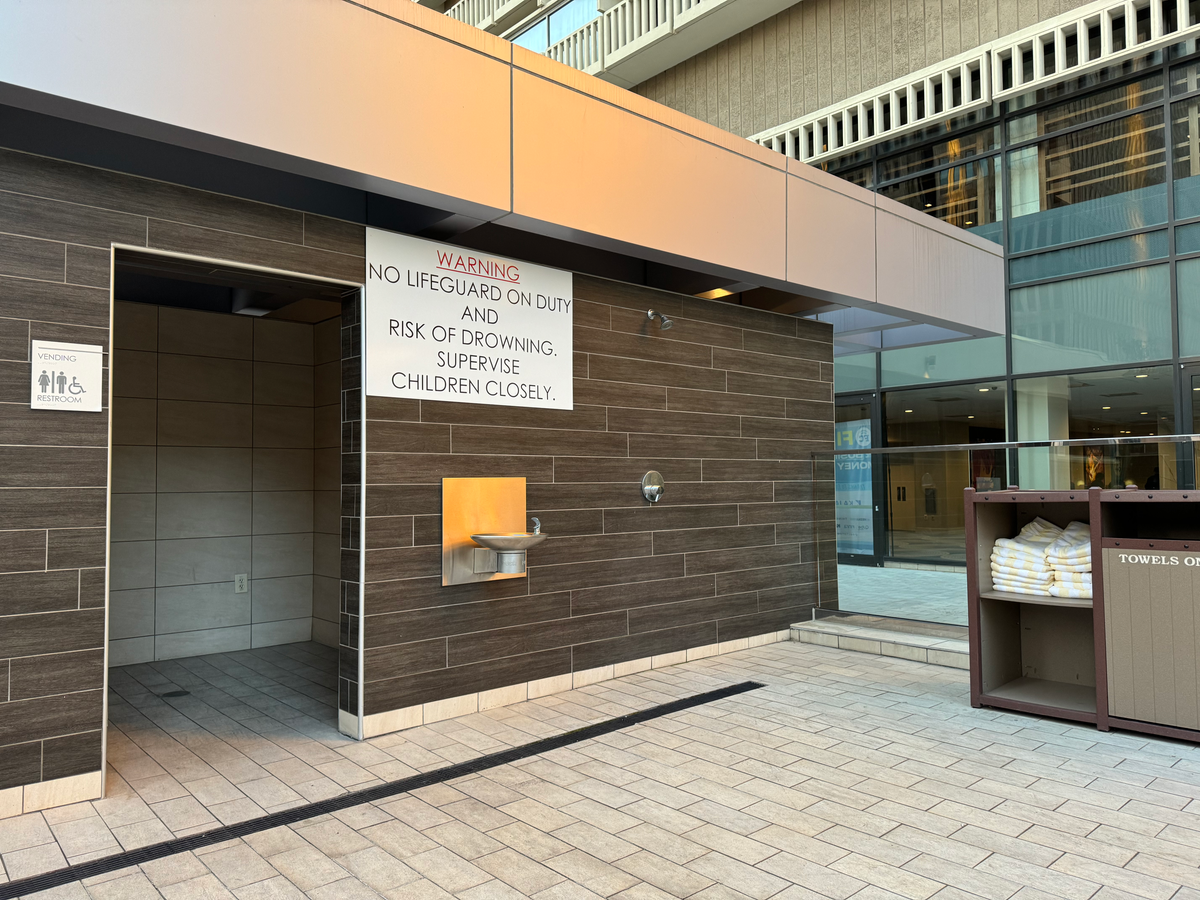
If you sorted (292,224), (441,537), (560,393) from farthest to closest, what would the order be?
1. (560,393)
2. (441,537)
3. (292,224)

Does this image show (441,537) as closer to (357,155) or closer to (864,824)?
(357,155)

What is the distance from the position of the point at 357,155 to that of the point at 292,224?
20.7 inches

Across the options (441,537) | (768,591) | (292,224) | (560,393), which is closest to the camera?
(292,224)

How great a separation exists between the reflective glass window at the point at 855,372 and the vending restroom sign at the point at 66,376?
8378 mm

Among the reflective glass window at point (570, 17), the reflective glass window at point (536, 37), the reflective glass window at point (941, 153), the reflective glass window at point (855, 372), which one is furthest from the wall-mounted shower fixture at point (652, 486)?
the reflective glass window at point (536, 37)

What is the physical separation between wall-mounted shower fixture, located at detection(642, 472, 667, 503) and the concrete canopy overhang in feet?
4.40

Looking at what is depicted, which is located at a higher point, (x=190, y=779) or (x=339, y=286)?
(x=339, y=286)

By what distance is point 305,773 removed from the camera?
3402mm

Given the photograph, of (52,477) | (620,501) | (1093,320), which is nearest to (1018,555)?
(620,501)

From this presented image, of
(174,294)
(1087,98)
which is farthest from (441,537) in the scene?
(1087,98)

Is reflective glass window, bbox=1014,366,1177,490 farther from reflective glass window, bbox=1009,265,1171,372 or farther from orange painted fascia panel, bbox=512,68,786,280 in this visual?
orange painted fascia panel, bbox=512,68,786,280

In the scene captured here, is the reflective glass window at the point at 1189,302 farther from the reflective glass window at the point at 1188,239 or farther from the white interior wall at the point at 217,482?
the white interior wall at the point at 217,482

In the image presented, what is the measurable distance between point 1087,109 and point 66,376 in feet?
31.0

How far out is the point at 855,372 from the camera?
10.2 meters
